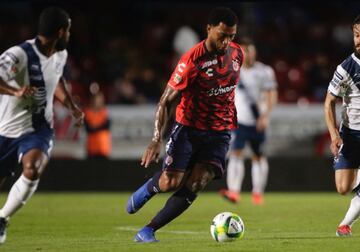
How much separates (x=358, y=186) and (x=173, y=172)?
2.12m

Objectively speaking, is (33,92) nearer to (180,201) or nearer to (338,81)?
(180,201)

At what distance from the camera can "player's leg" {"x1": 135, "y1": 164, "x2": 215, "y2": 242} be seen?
8.77 m

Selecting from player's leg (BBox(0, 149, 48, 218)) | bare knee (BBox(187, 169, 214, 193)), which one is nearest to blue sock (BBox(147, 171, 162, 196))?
bare knee (BBox(187, 169, 214, 193))

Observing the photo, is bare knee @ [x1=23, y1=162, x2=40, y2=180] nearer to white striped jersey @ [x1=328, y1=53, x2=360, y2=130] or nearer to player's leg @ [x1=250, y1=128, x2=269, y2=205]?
white striped jersey @ [x1=328, y1=53, x2=360, y2=130]

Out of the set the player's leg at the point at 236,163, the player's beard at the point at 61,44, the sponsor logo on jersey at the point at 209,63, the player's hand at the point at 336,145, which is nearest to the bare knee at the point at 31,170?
the player's beard at the point at 61,44

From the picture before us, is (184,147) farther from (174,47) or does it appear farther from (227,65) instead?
(174,47)

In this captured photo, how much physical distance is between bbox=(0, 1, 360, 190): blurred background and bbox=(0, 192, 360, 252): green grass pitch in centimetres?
111

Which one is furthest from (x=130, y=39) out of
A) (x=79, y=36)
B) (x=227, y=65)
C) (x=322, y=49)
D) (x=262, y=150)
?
(x=227, y=65)

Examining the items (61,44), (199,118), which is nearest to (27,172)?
(61,44)

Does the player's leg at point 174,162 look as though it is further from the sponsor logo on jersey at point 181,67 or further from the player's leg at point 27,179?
the player's leg at point 27,179

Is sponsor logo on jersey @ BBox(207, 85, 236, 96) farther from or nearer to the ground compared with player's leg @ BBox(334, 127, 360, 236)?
Answer: farther from the ground

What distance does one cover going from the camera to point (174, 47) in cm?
2242

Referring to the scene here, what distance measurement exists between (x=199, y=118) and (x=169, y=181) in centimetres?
71

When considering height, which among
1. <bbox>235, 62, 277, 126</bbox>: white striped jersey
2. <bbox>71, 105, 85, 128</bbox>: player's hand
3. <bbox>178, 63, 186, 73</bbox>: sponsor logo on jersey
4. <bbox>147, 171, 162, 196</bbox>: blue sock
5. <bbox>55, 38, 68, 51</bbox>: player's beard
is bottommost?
<bbox>235, 62, 277, 126</bbox>: white striped jersey
